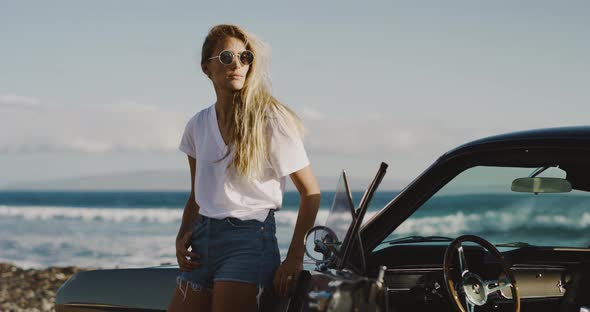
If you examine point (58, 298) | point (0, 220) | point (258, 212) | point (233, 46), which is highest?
point (233, 46)

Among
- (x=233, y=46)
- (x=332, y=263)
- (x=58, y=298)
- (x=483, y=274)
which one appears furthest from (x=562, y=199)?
(x=58, y=298)

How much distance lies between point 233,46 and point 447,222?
3.96 ft

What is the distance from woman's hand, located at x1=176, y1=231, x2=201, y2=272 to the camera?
3325 mm

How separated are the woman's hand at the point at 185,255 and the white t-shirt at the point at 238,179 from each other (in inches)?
6.0

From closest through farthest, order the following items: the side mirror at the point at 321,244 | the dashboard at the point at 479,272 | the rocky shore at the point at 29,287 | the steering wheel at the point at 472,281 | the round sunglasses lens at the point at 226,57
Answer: the side mirror at the point at 321,244, the round sunglasses lens at the point at 226,57, the steering wheel at the point at 472,281, the dashboard at the point at 479,272, the rocky shore at the point at 29,287

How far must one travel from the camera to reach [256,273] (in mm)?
3156

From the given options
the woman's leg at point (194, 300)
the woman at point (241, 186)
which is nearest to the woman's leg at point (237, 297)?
the woman at point (241, 186)

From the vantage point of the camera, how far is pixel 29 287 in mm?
11445

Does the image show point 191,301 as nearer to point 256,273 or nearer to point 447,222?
point 256,273

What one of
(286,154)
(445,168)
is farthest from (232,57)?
(445,168)

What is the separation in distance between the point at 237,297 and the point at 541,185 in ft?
4.58

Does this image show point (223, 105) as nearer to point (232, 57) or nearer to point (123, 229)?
point (232, 57)

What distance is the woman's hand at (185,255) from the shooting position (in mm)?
3325

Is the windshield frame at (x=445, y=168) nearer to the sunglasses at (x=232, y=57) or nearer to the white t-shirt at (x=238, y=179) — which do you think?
the white t-shirt at (x=238, y=179)
